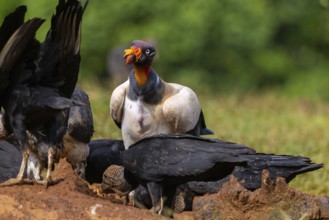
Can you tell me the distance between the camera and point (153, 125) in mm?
6832

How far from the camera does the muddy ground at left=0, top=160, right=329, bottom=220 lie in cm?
558

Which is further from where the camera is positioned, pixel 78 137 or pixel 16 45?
pixel 78 137

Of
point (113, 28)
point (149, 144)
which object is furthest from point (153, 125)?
point (113, 28)

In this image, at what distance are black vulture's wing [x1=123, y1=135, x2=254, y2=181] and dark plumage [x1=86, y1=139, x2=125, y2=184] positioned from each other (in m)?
1.39

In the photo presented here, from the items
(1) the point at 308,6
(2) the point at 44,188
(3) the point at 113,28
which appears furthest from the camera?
(1) the point at 308,6

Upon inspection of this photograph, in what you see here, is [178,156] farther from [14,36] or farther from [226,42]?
[226,42]

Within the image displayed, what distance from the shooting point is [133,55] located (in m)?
6.50

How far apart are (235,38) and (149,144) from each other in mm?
20422

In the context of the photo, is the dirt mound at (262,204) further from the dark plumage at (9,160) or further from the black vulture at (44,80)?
the dark plumage at (9,160)

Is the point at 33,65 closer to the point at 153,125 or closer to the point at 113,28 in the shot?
the point at 153,125

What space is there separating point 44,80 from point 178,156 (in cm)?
99

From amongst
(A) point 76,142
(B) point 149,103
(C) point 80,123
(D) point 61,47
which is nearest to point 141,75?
(B) point 149,103

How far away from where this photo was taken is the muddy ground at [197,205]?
5582 mm

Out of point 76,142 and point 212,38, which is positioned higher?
point 212,38
